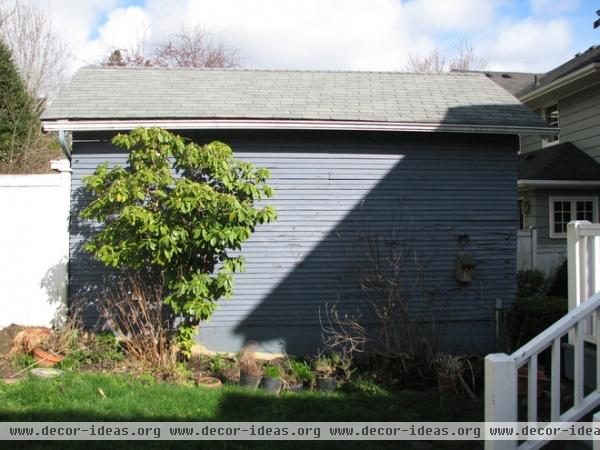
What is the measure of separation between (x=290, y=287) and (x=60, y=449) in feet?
12.7

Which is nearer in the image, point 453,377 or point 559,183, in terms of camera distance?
point 453,377

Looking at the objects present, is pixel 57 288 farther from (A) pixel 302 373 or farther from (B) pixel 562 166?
(B) pixel 562 166

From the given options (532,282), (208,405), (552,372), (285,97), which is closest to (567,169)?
(532,282)

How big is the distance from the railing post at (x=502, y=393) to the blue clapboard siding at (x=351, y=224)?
14.0ft

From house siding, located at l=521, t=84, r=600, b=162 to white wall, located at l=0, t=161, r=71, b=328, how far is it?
1152 cm

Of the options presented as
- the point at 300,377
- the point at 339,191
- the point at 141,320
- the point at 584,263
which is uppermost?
the point at 339,191

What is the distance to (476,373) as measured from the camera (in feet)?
19.6

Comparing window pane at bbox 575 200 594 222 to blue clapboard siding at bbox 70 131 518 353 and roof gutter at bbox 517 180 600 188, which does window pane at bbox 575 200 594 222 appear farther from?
blue clapboard siding at bbox 70 131 518 353

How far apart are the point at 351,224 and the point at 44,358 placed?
4.36m

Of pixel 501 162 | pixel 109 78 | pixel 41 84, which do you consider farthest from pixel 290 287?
pixel 41 84

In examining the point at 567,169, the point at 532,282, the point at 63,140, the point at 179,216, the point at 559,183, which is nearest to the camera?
the point at 179,216

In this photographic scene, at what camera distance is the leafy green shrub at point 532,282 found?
9.37m

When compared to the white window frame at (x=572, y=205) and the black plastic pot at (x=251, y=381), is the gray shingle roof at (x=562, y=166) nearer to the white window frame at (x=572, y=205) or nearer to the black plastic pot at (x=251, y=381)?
the white window frame at (x=572, y=205)

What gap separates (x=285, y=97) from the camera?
782 cm
